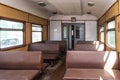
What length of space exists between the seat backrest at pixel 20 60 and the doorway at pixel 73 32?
8.06m

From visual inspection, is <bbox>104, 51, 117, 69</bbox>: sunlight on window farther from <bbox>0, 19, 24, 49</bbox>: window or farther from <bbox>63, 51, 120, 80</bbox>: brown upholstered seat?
<bbox>0, 19, 24, 49</bbox>: window

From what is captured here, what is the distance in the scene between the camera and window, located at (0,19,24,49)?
16.3 feet

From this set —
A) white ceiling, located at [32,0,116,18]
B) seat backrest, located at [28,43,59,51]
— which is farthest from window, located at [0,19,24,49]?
white ceiling, located at [32,0,116,18]

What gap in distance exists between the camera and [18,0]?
18.6 ft

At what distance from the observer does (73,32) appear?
1192 centimetres

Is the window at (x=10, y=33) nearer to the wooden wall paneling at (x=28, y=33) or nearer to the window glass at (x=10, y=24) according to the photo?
the window glass at (x=10, y=24)

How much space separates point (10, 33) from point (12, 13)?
67cm

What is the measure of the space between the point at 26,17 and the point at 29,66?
324cm

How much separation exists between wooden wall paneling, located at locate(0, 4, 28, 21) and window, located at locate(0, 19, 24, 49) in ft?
0.59

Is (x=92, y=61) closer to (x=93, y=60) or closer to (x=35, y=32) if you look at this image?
(x=93, y=60)

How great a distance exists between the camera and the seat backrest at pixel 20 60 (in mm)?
3811

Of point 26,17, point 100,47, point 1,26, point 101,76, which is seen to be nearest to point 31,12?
point 26,17

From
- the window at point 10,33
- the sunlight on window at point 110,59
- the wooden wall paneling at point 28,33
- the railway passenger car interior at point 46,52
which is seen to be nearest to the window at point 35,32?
the railway passenger car interior at point 46,52

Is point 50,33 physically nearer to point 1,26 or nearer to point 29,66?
point 1,26
